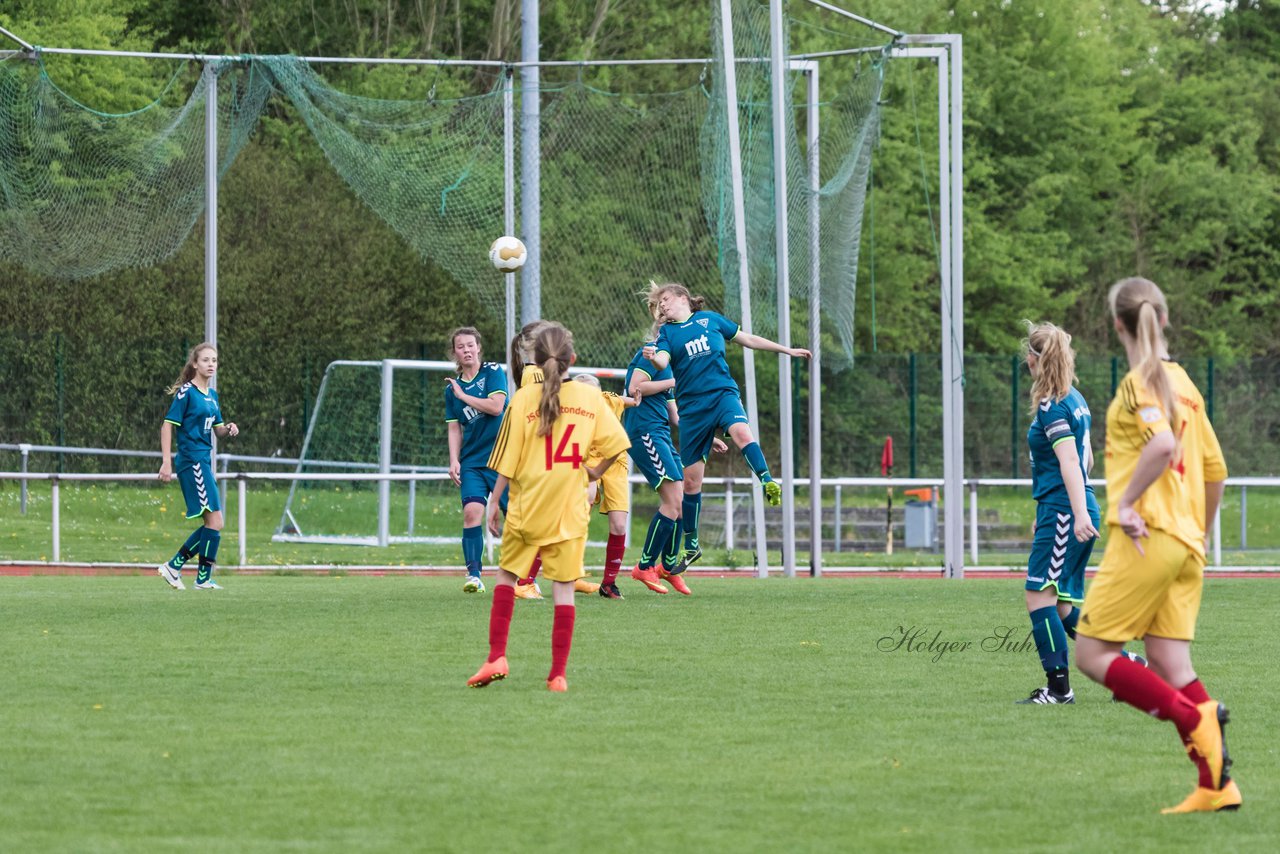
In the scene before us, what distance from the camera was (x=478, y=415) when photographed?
538 inches

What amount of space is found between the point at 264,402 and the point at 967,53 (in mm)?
20760

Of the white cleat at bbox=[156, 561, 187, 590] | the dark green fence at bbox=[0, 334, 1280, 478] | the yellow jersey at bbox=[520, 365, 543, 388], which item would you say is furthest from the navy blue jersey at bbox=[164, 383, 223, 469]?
the dark green fence at bbox=[0, 334, 1280, 478]

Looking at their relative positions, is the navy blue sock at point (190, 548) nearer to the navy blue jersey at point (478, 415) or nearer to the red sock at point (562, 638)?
the navy blue jersey at point (478, 415)

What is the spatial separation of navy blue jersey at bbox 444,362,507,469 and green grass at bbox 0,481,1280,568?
5.59 metres

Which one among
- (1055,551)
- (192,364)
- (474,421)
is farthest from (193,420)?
(1055,551)

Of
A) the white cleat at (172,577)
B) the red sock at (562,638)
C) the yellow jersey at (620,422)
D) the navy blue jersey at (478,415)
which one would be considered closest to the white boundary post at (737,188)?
the navy blue jersey at (478,415)

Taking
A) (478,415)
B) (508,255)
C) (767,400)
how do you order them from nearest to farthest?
(478,415), (508,255), (767,400)

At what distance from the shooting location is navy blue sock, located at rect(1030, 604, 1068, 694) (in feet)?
27.5

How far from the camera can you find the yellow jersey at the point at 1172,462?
5852 mm

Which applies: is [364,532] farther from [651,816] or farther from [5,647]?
[651,816]

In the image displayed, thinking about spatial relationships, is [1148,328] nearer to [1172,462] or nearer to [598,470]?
[1172,462]

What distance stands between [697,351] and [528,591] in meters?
2.01

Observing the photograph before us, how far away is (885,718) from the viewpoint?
7.82 meters

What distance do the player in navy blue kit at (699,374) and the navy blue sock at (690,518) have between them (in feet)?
0.40
